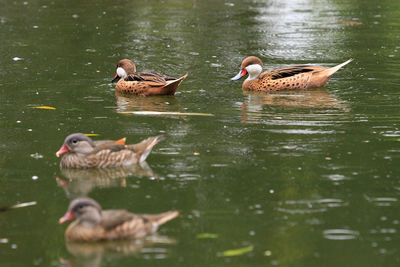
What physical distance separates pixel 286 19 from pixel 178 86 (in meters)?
8.38

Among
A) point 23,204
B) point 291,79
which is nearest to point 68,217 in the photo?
point 23,204

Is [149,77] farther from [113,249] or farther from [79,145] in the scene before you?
[113,249]

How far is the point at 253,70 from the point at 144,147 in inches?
207

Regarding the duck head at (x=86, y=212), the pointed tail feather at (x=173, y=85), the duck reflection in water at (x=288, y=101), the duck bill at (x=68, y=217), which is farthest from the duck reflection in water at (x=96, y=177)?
the pointed tail feather at (x=173, y=85)

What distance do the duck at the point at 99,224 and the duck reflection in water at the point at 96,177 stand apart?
1.16 meters

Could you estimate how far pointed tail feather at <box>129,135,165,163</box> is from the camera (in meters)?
9.38

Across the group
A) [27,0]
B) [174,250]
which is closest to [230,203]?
[174,250]

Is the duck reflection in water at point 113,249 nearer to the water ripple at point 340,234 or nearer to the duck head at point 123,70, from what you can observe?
the water ripple at point 340,234

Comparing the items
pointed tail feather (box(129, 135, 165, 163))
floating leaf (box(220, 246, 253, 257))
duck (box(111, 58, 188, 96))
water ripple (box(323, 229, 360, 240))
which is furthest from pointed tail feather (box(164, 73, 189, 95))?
floating leaf (box(220, 246, 253, 257))

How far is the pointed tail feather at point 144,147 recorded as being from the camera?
30.8 ft

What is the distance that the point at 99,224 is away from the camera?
23.6 ft

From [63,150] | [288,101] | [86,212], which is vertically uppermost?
[86,212]

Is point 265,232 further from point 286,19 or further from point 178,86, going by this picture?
point 286,19

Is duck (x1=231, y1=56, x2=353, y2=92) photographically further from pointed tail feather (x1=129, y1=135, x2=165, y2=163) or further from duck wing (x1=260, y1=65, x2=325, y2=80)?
pointed tail feather (x1=129, y1=135, x2=165, y2=163)
